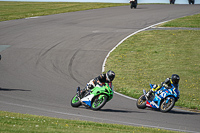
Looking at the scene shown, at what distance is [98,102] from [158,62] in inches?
527

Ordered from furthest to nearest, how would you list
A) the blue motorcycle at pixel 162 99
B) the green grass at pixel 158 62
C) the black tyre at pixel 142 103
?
the green grass at pixel 158 62, the black tyre at pixel 142 103, the blue motorcycle at pixel 162 99

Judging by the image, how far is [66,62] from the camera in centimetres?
2461

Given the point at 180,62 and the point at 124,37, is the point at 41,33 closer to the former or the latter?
the point at 124,37

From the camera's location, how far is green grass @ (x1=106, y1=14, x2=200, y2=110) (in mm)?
19906

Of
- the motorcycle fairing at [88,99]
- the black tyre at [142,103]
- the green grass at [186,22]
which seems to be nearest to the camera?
the motorcycle fairing at [88,99]

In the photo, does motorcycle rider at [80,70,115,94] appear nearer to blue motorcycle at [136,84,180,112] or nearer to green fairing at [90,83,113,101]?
green fairing at [90,83,113,101]

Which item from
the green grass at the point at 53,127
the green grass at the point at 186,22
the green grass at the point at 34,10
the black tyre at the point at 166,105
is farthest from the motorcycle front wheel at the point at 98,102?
the green grass at the point at 34,10

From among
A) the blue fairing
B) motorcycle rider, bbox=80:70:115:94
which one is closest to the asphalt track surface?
the blue fairing

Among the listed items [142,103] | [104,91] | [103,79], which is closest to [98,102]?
[104,91]

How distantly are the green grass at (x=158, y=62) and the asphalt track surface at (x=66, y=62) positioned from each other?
1349 millimetres

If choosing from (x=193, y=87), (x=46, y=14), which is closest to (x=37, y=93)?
(x=193, y=87)

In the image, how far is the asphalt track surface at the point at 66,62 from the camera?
1323 centimetres

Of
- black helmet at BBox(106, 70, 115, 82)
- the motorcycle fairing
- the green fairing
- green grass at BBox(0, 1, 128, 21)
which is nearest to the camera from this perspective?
the green fairing

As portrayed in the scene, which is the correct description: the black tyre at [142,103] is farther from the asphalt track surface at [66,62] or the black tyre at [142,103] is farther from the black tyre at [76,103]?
the black tyre at [76,103]
